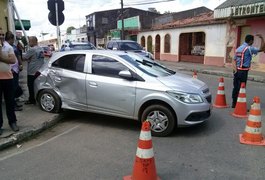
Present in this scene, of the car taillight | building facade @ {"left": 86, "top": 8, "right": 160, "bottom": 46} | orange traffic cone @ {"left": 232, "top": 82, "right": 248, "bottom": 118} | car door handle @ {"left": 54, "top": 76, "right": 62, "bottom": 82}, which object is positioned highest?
building facade @ {"left": 86, "top": 8, "right": 160, "bottom": 46}

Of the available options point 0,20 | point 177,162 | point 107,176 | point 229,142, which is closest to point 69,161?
point 107,176

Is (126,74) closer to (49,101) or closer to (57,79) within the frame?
(57,79)

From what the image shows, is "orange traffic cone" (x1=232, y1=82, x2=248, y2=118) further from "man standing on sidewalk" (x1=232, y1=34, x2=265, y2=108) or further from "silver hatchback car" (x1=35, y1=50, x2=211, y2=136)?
"silver hatchback car" (x1=35, y1=50, x2=211, y2=136)

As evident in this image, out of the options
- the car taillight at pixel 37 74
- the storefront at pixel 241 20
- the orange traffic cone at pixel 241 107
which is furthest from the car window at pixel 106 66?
the storefront at pixel 241 20

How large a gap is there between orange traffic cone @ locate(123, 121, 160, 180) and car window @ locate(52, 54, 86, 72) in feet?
10.5

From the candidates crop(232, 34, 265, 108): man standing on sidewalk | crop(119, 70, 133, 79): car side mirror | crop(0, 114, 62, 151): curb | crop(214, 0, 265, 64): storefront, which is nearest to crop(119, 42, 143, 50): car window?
crop(214, 0, 265, 64): storefront

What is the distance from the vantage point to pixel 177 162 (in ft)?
14.0

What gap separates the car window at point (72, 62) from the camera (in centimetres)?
628

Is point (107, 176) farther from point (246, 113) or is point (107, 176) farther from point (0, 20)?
point (0, 20)

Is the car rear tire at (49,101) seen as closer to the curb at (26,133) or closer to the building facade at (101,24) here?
the curb at (26,133)

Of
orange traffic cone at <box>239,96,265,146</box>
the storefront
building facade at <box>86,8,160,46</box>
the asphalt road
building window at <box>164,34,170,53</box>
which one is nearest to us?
the asphalt road

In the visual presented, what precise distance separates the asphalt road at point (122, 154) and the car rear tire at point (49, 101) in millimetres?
572

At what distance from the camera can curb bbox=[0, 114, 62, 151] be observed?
4.90 meters

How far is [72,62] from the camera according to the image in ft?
21.0
